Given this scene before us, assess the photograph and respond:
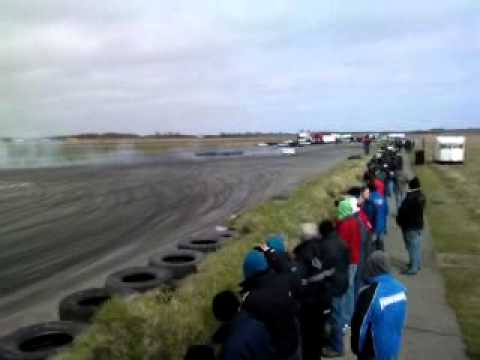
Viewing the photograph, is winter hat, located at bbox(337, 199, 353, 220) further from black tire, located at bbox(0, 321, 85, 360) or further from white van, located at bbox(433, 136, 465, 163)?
white van, located at bbox(433, 136, 465, 163)

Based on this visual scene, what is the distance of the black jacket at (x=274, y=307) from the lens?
10.6 feet

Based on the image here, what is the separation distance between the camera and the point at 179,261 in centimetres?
1021

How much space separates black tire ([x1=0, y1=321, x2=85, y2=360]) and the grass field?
203 inches

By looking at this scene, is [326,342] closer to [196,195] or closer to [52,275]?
[52,275]

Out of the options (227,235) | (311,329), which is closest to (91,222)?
(227,235)

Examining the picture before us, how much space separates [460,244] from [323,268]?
8465 millimetres

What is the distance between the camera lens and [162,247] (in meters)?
13.2

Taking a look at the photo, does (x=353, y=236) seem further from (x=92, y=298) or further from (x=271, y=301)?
(x=92, y=298)

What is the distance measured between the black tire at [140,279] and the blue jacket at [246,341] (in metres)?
4.99

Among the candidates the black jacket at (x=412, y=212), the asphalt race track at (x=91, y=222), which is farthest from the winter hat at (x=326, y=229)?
the asphalt race track at (x=91, y=222)

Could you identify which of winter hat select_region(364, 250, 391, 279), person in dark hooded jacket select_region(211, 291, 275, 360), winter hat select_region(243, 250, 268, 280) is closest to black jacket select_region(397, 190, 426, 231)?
winter hat select_region(364, 250, 391, 279)

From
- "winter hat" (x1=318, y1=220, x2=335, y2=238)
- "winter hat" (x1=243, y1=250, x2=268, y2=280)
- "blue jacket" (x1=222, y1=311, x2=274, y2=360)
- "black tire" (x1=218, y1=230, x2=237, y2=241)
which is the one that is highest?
"winter hat" (x1=243, y1=250, x2=268, y2=280)

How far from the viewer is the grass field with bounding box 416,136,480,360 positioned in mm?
7371

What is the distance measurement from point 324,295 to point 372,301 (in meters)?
1.60
